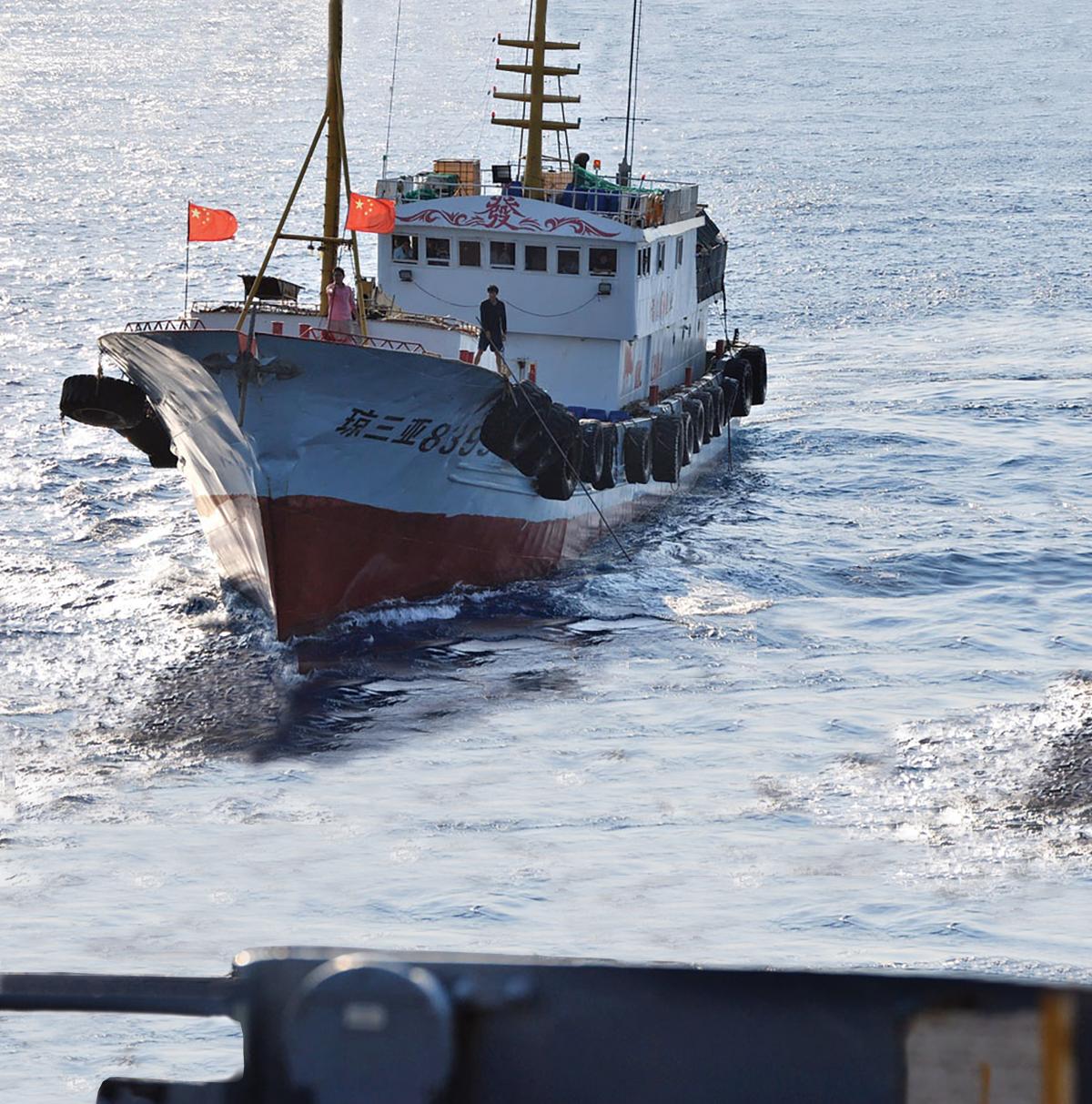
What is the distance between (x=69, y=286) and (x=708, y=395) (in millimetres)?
26715

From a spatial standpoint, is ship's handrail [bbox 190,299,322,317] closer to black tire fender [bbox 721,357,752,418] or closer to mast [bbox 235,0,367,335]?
mast [bbox 235,0,367,335]

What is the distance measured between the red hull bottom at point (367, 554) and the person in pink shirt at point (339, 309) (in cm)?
219

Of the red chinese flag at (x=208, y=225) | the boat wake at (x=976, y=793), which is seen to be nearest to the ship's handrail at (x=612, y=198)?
the red chinese flag at (x=208, y=225)

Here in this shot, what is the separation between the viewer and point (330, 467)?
2019 cm

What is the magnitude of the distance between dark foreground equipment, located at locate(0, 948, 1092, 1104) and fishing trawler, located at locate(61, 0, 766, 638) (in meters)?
15.8

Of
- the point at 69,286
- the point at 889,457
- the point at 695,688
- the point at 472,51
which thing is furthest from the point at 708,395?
the point at 472,51

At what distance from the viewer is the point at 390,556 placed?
70.0ft

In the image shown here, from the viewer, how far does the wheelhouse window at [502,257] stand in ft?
85.5

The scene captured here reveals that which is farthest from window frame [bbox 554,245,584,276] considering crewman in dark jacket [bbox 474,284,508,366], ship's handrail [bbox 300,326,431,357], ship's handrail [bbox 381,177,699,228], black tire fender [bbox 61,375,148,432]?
black tire fender [bbox 61,375,148,432]

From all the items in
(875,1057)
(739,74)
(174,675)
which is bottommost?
(174,675)

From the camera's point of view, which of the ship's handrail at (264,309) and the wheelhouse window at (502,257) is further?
the wheelhouse window at (502,257)

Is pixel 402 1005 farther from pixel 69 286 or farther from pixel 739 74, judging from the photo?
pixel 739 74

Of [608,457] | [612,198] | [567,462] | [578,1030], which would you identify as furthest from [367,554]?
[578,1030]

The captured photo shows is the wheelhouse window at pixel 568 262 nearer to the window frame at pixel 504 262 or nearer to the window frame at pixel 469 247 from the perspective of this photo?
the window frame at pixel 504 262
